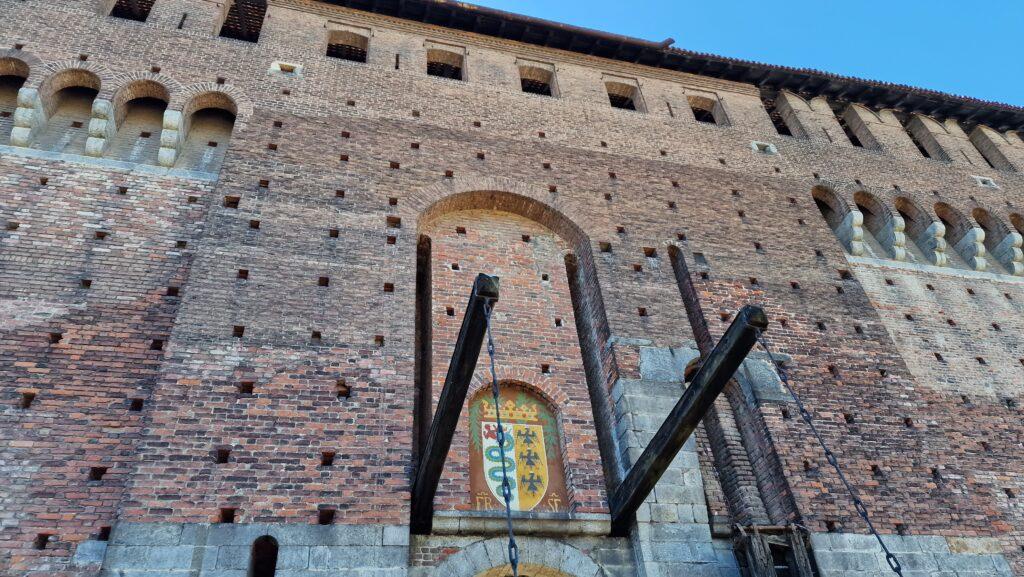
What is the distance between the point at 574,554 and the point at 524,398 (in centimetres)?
191

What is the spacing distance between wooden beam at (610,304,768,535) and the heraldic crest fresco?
71 cm

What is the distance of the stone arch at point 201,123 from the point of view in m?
10.0

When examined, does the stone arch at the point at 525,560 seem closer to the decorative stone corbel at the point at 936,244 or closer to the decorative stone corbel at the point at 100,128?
the decorative stone corbel at the point at 100,128

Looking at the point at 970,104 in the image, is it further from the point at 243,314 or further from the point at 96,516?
the point at 96,516

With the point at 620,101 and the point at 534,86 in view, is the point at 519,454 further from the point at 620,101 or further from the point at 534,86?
the point at 620,101

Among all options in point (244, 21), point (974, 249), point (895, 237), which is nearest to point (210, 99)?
point (244, 21)

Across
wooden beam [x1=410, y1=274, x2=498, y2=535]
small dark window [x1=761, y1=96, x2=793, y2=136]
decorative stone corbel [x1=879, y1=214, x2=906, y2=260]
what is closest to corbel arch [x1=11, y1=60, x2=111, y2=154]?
wooden beam [x1=410, y1=274, x2=498, y2=535]

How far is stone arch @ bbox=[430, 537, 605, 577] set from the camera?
22.1 feet

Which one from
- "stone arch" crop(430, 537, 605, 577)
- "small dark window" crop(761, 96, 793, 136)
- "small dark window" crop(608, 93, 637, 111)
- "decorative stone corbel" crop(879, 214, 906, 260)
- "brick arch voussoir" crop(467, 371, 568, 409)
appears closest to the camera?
"stone arch" crop(430, 537, 605, 577)

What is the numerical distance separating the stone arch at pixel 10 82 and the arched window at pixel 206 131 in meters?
2.14

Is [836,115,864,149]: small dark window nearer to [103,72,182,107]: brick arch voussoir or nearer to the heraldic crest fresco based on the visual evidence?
the heraldic crest fresco

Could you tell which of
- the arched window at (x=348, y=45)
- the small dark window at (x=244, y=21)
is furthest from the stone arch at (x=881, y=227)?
the small dark window at (x=244, y=21)

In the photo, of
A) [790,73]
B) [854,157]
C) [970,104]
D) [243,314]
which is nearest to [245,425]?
[243,314]

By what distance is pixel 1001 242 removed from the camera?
1373cm
